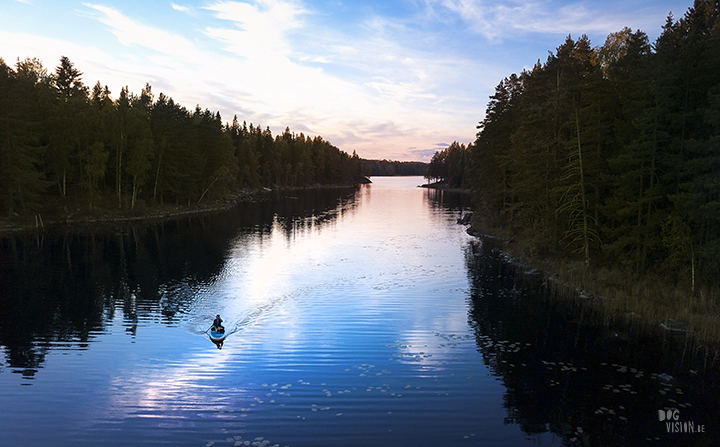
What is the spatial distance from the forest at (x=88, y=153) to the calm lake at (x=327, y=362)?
2575 cm

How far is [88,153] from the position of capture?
73938 mm

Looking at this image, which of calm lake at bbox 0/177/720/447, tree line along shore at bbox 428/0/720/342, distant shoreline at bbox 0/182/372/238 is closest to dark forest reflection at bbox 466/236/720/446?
calm lake at bbox 0/177/720/447

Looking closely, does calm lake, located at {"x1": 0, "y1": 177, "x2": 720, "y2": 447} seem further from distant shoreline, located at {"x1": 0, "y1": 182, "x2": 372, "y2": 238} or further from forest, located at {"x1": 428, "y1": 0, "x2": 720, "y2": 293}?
distant shoreline, located at {"x1": 0, "y1": 182, "x2": 372, "y2": 238}

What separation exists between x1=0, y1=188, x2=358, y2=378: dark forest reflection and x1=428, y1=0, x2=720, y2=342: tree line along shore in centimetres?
3390

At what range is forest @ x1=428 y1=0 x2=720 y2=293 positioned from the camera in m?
28.8

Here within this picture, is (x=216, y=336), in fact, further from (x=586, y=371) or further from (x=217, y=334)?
(x=586, y=371)

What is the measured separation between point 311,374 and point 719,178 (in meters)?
26.4

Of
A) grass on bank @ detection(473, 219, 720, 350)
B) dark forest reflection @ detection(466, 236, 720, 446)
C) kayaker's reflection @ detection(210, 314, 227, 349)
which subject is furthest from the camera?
grass on bank @ detection(473, 219, 720, 350)

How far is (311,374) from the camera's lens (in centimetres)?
2091

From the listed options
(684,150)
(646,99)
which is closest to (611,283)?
(684,150)

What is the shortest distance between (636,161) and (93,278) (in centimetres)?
4662

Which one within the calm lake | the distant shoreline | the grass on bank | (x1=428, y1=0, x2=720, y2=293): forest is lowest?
the calm lake

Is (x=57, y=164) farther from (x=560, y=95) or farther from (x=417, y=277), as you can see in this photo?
(x=560, y=95)

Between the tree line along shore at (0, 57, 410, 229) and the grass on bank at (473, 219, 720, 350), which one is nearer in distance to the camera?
the grass on bank at (473, 219, 720, 350)
